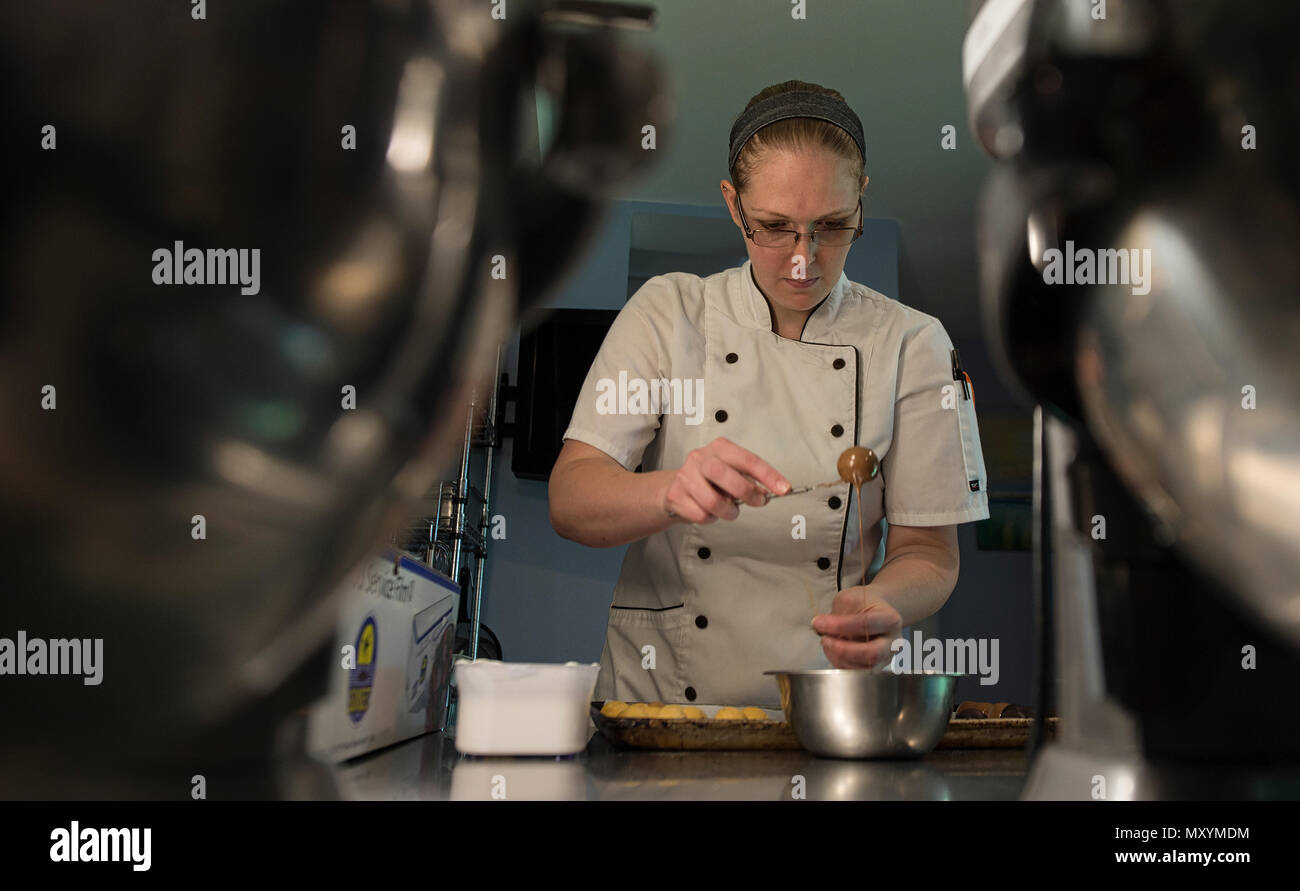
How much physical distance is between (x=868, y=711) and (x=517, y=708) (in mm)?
301

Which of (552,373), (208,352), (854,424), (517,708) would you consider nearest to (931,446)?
(854,424)

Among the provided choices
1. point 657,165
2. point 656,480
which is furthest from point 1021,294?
point 657,165

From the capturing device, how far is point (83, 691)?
0.63 meters

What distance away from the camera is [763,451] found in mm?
1610

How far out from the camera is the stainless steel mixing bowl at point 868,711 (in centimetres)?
83

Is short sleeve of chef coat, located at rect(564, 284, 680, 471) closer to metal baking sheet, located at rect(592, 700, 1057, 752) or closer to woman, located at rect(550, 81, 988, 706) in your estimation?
woman, located at rect(550, 81, 988, 706)

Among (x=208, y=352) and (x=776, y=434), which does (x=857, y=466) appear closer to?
(x=776, y=434)

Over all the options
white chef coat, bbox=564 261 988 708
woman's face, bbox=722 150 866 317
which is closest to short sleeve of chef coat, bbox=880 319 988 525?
white chef coat, bbox=564 261 988 708

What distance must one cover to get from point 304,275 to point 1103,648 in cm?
62

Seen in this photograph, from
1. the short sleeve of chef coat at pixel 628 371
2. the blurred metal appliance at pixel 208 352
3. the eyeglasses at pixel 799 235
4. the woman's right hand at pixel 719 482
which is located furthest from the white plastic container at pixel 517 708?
the eyeglasses at pixel 799 235

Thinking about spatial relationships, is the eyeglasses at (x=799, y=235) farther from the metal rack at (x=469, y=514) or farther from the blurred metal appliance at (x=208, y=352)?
the metal rack at (x=469, y=514)

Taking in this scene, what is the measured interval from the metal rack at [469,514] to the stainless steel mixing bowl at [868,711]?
A: 126cm
